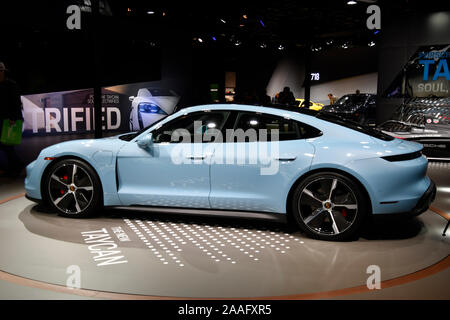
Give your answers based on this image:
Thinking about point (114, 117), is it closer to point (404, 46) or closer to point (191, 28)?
point (191, 28)

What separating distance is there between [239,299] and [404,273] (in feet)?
4.47

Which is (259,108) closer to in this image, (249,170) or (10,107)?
(249,170)

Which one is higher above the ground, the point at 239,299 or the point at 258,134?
the point at 258,134

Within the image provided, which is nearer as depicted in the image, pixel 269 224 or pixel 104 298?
pixel 104 298

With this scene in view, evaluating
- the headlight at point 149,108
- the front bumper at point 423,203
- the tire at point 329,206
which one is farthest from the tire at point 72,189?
the headlight at point 149,108

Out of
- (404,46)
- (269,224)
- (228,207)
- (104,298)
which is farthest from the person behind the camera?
(404,46)

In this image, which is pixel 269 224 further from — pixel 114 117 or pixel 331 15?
pixel 331 15

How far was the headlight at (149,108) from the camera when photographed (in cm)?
1463

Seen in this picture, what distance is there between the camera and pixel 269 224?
15.8 ft

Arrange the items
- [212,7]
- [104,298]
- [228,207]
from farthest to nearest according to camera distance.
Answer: [212,7]
[228,207]
[104,298]

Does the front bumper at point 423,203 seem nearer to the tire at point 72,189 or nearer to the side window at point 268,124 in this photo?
the side window at point 268,124

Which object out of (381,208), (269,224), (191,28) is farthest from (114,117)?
(381,208)

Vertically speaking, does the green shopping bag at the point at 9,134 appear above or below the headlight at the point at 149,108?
below

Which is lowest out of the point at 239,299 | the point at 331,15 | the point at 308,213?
the point at 239,299
